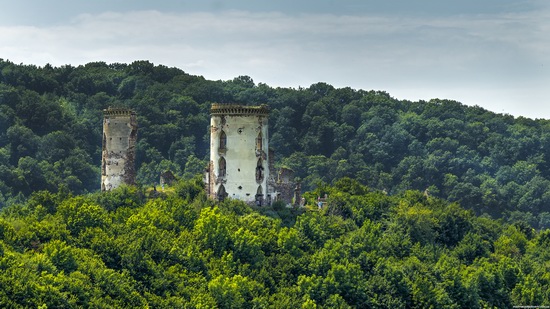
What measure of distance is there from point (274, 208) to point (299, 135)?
191 feet

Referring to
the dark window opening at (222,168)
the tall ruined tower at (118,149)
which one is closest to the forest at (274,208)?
the tall ruined tower at (118,149)

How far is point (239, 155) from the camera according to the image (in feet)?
256

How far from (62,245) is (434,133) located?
277ft

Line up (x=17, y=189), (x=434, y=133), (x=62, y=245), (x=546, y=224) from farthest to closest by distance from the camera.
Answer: (x=434, y=133), (x=546, y=224), (x=17, y=189), (x=62, y=245)

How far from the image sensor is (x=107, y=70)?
13712 cm

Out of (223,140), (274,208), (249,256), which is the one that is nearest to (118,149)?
(223,140)

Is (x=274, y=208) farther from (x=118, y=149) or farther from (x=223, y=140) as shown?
(x=118, y=149)

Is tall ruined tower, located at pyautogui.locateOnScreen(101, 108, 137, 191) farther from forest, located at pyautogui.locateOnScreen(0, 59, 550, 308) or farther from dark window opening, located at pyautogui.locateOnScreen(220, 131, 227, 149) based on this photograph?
dark window opening, located at pyautogui.locateOnScreen(220, 131, 227, 149)

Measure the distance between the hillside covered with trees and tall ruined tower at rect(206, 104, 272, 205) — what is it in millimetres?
1288

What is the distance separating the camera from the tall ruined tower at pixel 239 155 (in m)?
77.9

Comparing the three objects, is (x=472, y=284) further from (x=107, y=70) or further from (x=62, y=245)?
(x=107, y=70)

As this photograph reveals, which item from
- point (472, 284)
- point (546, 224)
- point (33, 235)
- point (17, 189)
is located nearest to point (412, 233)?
point (472, 284)

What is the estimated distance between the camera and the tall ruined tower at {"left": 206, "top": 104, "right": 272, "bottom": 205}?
256 feet

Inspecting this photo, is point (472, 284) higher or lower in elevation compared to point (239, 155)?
lower
